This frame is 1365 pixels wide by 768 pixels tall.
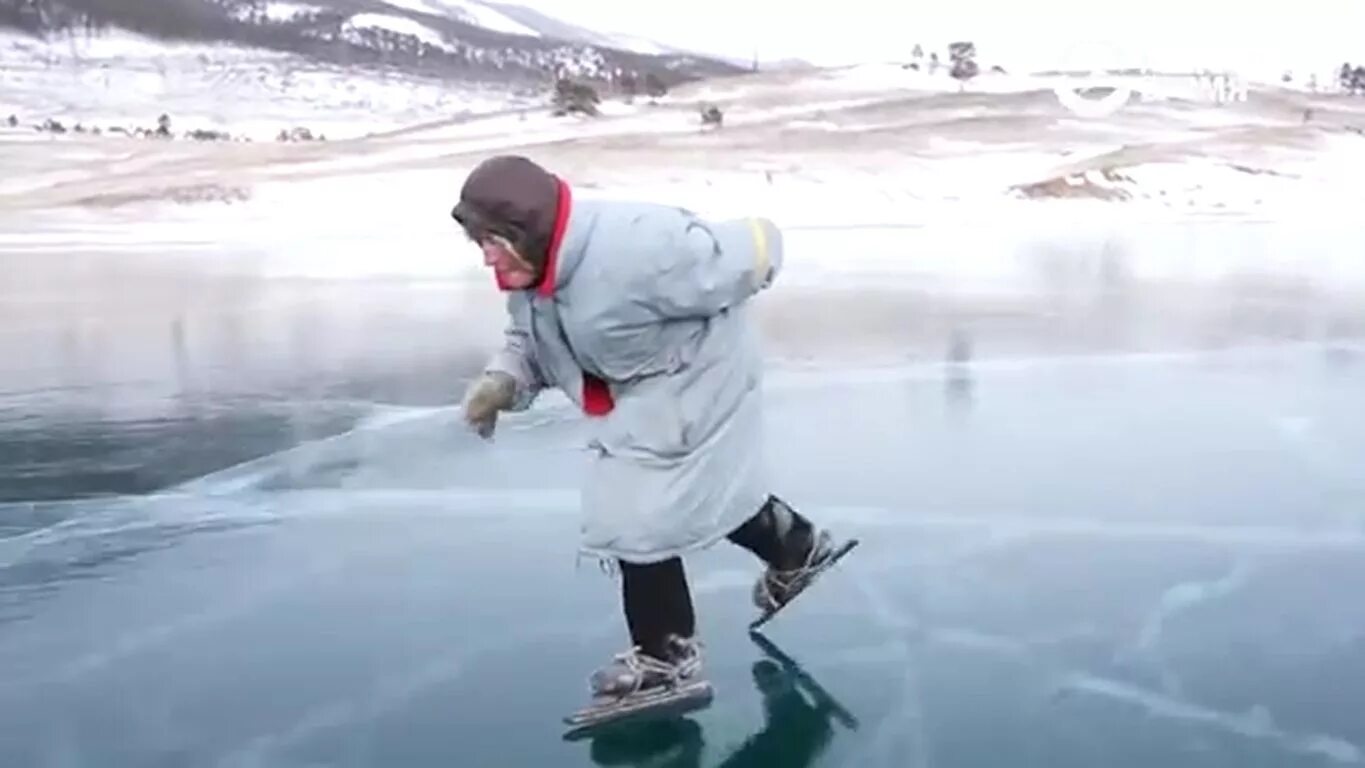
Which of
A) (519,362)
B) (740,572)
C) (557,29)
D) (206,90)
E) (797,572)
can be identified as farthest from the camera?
A: (557,29)

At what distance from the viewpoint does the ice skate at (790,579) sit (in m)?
2.30

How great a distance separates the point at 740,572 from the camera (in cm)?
267

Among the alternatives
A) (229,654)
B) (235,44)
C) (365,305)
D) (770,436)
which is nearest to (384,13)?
(235,44)

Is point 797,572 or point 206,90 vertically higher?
point 206,90

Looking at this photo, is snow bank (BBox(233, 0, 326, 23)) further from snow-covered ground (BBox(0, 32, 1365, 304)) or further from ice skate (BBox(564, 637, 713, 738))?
ice skate (BBox(564, 637, 713, 738))

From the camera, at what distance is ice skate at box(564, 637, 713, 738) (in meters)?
2.05

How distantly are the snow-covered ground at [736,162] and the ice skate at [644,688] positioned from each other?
7.02m

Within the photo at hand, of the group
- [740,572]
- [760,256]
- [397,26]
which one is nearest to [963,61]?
[397,26]

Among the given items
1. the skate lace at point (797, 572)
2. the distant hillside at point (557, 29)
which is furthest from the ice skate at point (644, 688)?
the distant hillside at point (557, 29)

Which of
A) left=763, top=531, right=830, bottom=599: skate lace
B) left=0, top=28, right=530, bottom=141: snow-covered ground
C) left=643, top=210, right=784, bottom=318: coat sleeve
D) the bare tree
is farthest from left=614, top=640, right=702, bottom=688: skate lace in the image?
the bare tree

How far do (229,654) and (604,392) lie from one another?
79 cm

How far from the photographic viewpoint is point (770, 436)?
12.5ft

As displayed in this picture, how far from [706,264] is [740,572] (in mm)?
927

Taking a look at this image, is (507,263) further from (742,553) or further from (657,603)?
(742,553)
